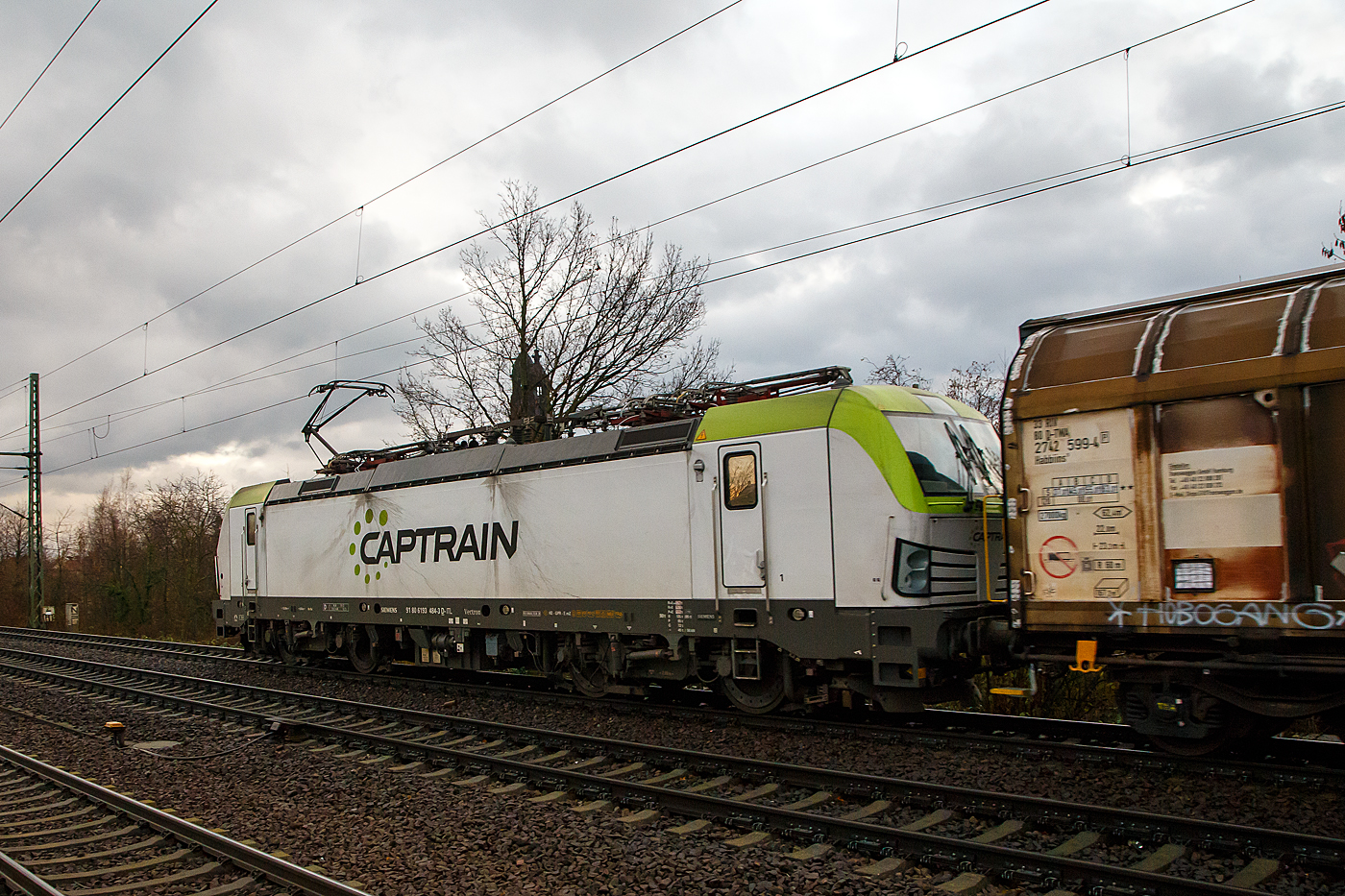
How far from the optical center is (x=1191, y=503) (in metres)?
7.01

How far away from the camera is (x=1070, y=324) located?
27.1 ft

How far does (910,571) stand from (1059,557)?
1474mm

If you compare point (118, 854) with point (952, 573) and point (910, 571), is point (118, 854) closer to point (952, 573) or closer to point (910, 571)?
point (910, 571)

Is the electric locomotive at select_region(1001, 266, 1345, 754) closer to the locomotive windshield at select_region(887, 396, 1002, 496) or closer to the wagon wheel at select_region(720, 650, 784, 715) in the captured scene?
the locomotive windshield at select_region(887, 396, 1002, 496)

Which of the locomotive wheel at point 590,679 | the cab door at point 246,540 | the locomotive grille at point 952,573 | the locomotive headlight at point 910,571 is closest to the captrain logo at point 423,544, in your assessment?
the locomotive wheel at point 590,679

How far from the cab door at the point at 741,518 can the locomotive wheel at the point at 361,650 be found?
835 centimetres

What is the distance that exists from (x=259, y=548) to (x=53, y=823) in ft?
35.2

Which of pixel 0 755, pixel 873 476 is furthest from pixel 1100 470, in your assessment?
pixel 0 755

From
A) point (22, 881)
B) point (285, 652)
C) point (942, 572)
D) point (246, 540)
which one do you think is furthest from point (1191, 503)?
point (246, 540)

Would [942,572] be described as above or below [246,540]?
below

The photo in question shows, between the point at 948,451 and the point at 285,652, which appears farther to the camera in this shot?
the point at 285,652

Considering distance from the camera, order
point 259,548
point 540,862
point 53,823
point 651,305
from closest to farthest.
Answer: point 540,862 < point 53,823 < point 259,548 < point 651,305

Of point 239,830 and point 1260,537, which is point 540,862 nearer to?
point 239,830

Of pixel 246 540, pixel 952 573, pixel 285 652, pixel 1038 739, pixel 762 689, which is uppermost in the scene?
pixel 246 540
